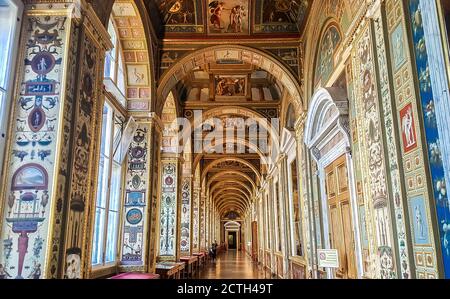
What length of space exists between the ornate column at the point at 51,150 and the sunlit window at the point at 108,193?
213cm

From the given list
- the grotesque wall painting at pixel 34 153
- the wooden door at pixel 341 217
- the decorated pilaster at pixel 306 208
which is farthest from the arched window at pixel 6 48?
the decorated pilaster at pixel 306 208

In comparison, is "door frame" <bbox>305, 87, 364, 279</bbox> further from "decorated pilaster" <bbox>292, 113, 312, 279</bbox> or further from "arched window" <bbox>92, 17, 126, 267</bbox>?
"arched window" <bbox>92, 17, 126, 267</bbox>

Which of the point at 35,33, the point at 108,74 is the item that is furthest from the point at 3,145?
the point at 108,74

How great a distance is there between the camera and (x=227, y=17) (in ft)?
29.6

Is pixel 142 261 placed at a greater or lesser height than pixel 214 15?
Result: lesser

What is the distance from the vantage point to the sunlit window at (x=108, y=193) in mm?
6828

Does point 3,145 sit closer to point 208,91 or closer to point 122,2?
point 122,2

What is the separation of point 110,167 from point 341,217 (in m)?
4.47

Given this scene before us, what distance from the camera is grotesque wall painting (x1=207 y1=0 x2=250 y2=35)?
8766 mm

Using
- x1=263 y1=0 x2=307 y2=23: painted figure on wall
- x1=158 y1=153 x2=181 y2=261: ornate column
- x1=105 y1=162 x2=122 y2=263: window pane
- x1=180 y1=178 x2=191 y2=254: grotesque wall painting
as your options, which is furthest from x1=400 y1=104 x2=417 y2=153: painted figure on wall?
x1=180 y1=178 x2=191 y2=254: grotesque wall painting

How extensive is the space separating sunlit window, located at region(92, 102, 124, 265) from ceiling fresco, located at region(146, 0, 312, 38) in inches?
112

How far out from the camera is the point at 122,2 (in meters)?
7.16

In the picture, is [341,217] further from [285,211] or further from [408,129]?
[285,211]
